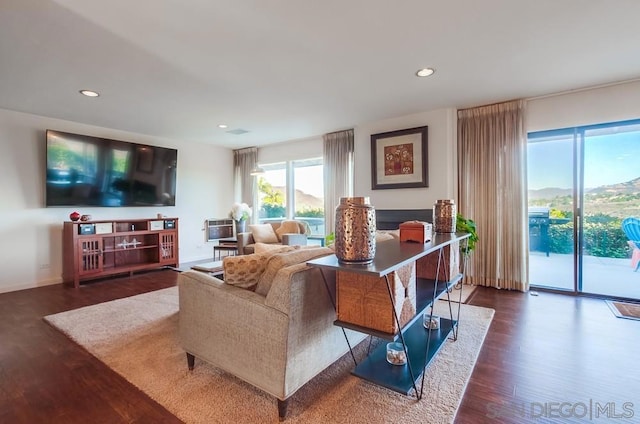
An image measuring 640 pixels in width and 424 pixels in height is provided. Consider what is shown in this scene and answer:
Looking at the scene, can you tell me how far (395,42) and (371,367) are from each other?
2.52 m

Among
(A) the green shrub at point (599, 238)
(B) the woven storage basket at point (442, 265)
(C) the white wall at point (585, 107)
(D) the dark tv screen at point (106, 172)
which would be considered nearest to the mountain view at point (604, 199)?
(A) the green shrub at point (599, 238)

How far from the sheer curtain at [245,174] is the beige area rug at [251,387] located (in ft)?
14.4

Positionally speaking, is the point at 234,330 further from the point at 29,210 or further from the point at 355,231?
the point at 29,210

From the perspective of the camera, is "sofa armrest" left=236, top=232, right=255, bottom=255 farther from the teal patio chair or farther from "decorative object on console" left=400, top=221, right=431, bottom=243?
the teal patio chair

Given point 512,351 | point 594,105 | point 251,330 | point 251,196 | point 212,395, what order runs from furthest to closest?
point 251,196 → point 594,105 → point 512,351 → point 212,395 → point 251,330

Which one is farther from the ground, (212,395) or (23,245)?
(23,245)

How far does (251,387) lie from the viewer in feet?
6.23

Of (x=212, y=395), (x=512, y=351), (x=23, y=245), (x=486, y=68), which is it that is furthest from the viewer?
(x=23, y=245)

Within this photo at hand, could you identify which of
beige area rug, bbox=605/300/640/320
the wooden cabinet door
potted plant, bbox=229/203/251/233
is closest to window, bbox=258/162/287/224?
potted plant, bbox=229/203/251/233

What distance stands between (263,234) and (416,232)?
377 cm

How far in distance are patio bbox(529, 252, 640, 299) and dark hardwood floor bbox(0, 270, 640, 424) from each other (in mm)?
600

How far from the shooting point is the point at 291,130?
546cm

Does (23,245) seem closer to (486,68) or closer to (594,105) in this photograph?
(486,68)

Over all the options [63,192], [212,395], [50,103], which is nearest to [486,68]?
[212,395]
